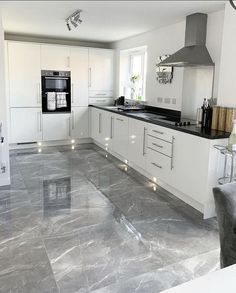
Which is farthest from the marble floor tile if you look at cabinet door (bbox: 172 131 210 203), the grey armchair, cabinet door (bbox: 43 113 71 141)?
cabinet door (bbox: 43 113 71 141)

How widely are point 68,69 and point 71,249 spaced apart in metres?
4.04

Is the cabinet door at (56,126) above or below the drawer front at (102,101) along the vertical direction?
below

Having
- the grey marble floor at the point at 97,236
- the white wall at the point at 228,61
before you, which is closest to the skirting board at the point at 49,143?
the grey marble floor at the point at 97,236

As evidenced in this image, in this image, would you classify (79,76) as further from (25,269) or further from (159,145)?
(25,269)

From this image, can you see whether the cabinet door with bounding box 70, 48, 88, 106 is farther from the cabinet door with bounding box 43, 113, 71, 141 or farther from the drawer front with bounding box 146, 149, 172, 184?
the drawer front with bounding box 146, 149, 172, 184

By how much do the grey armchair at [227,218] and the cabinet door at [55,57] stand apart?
4647 mm

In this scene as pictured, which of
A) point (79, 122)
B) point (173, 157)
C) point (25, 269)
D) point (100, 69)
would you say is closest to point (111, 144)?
point (79, 122)

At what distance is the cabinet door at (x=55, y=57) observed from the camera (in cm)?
528

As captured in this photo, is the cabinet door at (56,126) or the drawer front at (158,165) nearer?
the drawer front at (158,165)

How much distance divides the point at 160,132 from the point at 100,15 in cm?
168

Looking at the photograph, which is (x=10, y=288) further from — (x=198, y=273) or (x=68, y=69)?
(x=68, y=69)

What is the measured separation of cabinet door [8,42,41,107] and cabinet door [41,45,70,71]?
0.36 ft

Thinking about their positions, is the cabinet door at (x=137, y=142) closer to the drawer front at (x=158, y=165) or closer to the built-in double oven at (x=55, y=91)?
the drawer front at (x=158, y=165)

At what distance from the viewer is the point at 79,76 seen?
5648 millimetres
